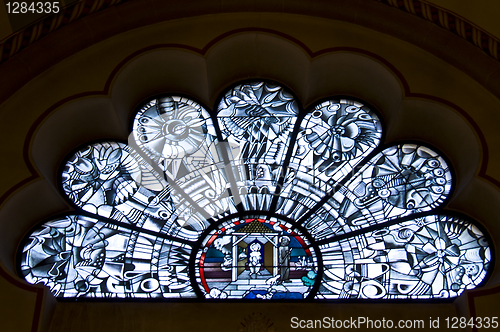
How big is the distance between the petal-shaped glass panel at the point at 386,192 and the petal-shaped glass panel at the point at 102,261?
1463mm

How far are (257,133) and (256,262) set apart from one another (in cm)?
153

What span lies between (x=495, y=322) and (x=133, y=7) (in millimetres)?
4849

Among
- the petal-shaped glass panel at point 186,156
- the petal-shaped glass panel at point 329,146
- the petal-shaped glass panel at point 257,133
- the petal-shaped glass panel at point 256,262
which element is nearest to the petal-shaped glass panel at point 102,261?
the petal-shaped glass panel at point 256,262

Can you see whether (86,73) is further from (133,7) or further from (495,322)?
(495,322)

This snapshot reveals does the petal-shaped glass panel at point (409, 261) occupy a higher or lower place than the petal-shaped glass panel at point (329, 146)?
lower

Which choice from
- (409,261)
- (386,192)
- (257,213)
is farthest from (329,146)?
(409,261)

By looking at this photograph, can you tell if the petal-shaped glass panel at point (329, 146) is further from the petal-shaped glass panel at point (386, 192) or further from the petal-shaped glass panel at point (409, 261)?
the petal-shaped glass panel at point (409, 261)

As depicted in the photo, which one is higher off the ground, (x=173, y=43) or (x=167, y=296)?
(x=173, y=43)

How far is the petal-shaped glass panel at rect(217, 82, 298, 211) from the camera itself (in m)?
7.14

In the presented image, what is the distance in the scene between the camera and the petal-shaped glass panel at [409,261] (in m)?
6.44

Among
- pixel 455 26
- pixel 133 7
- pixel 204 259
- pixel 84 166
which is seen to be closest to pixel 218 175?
pixel 204 259

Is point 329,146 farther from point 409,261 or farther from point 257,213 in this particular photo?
point 409,261

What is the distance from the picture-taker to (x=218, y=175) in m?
7.21

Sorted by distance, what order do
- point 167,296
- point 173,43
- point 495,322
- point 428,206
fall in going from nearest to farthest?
point 495,322, point 167,296, point 428,206, point 173,43
